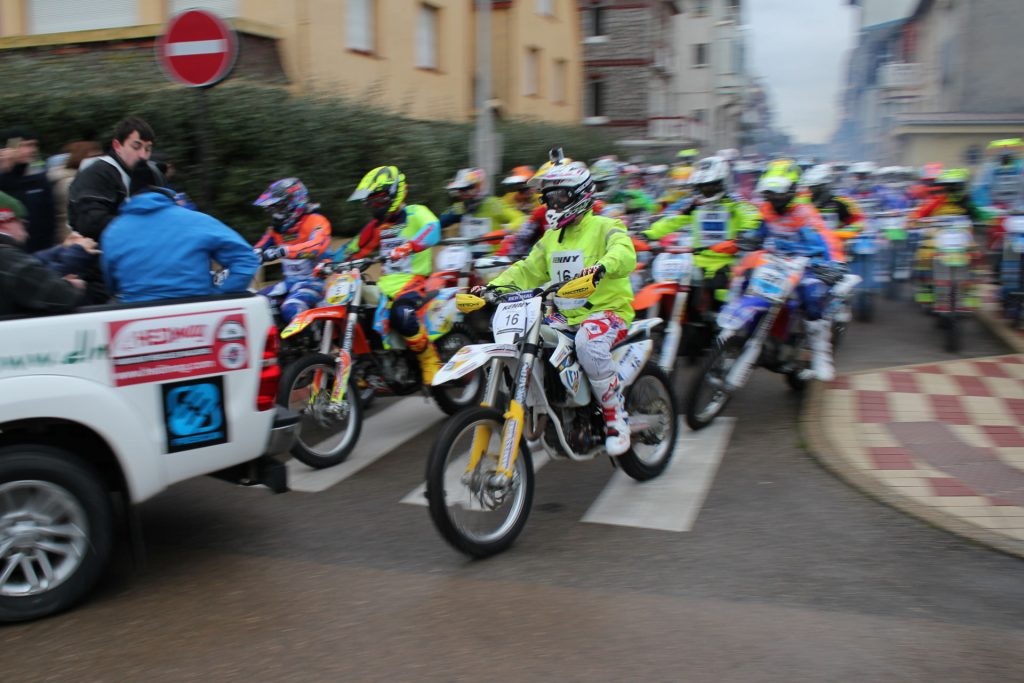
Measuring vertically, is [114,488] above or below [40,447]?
below

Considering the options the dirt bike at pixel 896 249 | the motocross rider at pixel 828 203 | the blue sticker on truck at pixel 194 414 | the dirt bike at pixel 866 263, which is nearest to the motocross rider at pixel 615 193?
the motocross rider at pixel 828 203

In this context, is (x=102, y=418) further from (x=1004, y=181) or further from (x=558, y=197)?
(x=1004, y=181)

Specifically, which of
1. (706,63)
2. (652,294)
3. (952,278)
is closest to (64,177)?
(652,294)

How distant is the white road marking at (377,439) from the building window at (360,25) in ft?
36.7

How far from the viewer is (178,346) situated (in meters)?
4.34

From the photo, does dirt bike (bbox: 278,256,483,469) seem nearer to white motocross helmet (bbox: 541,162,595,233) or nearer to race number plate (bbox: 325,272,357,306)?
race number plate (bbox: 325,272,357,306)

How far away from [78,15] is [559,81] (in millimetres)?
18874

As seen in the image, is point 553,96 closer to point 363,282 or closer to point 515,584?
point 363,282

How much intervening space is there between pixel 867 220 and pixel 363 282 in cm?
884

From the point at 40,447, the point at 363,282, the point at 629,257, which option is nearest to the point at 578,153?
the point at 363,282

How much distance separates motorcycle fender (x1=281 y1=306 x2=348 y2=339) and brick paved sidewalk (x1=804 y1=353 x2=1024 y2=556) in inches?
137

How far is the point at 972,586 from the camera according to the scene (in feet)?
14.4

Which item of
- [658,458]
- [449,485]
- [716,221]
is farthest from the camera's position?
[716,221]

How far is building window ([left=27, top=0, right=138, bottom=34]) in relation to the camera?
1707 cm
